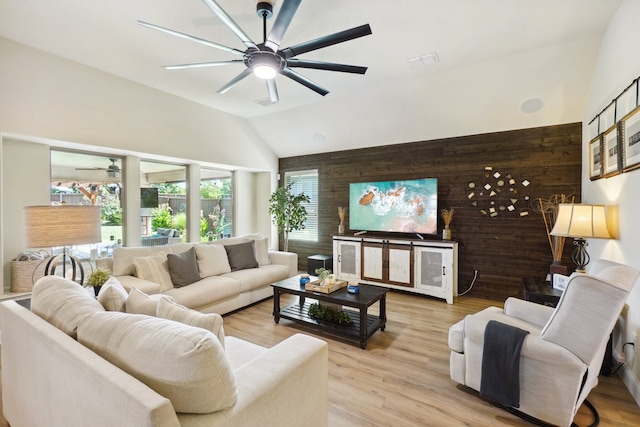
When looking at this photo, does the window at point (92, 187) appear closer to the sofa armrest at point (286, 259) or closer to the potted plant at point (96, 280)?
the potted plant at point (96, 280)

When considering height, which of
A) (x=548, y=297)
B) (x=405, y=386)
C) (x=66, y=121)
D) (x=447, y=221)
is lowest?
(x=405, y=386)

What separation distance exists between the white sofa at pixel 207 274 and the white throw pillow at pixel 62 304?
1367 mm

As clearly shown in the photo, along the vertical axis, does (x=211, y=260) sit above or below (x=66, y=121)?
below

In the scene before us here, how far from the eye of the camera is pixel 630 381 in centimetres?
225

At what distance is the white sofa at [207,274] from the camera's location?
3.29 meters

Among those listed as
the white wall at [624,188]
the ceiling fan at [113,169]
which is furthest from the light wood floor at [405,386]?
the ceiling fan at [113,169]

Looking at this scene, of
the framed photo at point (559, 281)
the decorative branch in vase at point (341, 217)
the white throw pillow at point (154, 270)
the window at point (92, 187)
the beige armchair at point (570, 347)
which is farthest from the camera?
the decorative branch in vase at point (341, 217)

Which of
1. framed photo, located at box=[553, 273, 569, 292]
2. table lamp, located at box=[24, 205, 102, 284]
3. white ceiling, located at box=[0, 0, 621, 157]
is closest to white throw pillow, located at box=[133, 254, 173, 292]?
table lamp, located at box=[24, 205, 102, 284]

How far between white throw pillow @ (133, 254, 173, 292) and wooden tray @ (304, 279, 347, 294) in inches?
63.4

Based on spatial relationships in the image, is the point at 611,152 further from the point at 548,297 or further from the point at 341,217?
the point at 341,217

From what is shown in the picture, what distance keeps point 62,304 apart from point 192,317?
2.33 feet

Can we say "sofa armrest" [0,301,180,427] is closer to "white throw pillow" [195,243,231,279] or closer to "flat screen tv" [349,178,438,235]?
"white throw pillow" [195,243,231,279]

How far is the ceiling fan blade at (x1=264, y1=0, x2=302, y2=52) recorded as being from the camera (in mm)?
1763

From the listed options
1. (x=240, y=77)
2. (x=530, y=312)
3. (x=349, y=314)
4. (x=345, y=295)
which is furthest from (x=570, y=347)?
(x=240, y=77)
